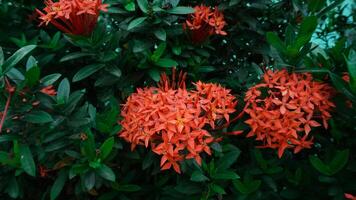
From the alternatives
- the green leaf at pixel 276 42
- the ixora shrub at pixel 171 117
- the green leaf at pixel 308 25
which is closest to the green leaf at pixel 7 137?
the ixora shrub at pixel 171 117

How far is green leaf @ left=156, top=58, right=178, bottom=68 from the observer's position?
6.89 feet

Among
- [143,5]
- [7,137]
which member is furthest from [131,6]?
[7,137]

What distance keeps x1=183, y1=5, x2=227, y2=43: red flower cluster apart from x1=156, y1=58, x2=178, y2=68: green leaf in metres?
0.21

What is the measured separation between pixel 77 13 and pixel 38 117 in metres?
0.45

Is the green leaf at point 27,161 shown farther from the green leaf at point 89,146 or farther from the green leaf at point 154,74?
the green leaf at point 154,74

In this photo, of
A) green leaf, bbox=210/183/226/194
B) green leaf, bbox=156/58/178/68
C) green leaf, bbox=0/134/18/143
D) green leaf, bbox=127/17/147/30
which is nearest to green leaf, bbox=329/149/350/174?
green leaf, bbox=210/183/226/194

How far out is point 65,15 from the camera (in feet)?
6.29

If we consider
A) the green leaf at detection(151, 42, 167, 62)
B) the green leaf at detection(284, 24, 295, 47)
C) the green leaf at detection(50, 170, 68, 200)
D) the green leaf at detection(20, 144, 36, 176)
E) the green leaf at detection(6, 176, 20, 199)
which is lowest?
the green leaf at detection(6, 176, 20, 199)

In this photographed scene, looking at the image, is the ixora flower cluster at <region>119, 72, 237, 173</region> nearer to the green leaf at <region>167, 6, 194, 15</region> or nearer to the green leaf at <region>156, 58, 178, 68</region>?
the green leaf at <region>156, 58, 178, 68</region>

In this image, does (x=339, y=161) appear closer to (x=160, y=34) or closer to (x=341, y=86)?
(x=341, y=86)

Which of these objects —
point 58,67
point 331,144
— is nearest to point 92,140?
point 58,67

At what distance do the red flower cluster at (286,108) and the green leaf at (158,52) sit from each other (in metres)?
0.44

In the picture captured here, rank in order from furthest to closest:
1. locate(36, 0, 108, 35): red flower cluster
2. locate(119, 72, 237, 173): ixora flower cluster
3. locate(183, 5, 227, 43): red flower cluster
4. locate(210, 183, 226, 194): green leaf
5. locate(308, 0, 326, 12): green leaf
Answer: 1. locate(183, 5, 227, 43): red flower cluster
2. locate(308, 0, 326, 12): green leaf
3. locate(36, 0, 108, 35): red flower cluster
4. locate(210, 183, 226, 194): green leaf
5. locate(119, 72, 237, 173): ixora flower cluster

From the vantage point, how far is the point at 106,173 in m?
1.82
